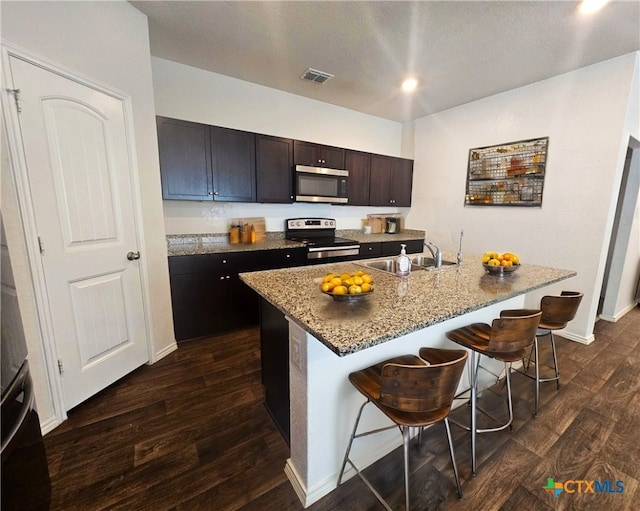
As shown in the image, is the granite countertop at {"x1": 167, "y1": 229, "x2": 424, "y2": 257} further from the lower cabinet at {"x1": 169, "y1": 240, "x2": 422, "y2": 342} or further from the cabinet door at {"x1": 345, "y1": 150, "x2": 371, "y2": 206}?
the cabinet door at {"x1": 345, "y1": 150, "x2": 371, "y2": 206}

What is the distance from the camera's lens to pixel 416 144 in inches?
176

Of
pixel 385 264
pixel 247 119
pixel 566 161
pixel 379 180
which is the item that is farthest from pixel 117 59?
pixel 566 161

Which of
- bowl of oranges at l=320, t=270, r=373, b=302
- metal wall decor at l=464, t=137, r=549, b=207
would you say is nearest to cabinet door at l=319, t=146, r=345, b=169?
metal wall decor at l=464, t=137, r=549, b=207

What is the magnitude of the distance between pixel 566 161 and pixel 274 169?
3139 millimetres

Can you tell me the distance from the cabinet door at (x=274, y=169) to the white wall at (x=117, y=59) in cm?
113

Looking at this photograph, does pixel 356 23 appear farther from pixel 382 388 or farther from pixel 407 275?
pixel 382 388

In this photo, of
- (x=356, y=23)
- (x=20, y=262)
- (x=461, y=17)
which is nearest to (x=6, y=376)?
(x=20, y=262)

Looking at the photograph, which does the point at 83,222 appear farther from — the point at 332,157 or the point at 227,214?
the point at 332,157

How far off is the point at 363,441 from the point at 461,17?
295 cm

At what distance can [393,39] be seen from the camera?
2.38 m

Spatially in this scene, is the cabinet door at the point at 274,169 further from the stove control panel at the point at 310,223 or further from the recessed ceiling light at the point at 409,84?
the recessed ceiling light at the point at 409,84

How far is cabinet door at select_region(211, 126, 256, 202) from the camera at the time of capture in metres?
2.93

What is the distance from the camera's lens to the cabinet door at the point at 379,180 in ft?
13.7

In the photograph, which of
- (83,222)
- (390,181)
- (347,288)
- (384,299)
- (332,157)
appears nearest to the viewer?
(347,288)
